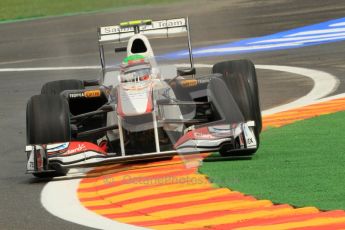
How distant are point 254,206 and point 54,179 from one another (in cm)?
293

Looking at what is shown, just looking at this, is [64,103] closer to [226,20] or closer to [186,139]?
[186,139]

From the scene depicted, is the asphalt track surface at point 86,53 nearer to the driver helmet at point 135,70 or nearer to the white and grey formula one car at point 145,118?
the white and grey formula one car at point 145,118

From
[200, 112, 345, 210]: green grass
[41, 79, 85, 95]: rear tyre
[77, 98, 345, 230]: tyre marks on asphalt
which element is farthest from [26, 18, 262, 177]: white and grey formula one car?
[41, 79, 85, 95]: rear tyre

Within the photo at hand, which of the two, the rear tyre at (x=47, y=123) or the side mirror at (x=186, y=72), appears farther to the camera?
the side mirror at (x=186, y=72)

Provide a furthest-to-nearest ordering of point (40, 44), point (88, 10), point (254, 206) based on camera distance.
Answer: point (88, 10) → point (40, 44) → point (254, 206)

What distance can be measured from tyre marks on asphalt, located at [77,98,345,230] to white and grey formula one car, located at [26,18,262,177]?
223 millimetres

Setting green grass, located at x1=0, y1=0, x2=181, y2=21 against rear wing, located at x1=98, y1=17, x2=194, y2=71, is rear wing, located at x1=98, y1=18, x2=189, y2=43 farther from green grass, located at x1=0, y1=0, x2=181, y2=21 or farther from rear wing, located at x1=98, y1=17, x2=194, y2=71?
green grass, located at x1=0, y1=0, x2=181, y2=21

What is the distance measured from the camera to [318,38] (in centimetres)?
2247

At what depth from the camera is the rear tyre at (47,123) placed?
33.5ft

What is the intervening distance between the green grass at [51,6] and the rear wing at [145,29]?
889 inches

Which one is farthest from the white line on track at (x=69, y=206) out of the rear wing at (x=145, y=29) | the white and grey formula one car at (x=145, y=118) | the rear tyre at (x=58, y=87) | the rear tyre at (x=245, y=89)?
the rear wing at (x=145, y=29)

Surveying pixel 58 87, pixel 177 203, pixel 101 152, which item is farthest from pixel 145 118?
pixel 58 87

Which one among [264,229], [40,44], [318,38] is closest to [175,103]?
[264,229]

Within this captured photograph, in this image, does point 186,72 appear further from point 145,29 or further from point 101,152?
point 101,152
